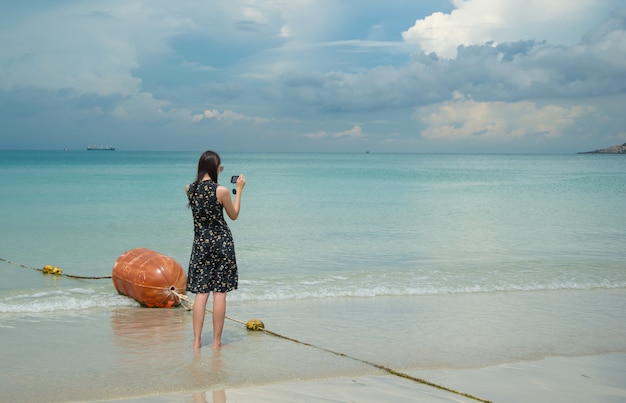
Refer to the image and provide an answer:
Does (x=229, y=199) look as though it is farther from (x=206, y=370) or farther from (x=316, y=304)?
(x=316, y=304)

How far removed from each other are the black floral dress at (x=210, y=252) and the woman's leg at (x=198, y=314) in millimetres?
93

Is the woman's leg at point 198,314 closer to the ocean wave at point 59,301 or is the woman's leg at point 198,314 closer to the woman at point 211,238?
the woman at point 211,238

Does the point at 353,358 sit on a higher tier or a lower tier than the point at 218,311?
lower

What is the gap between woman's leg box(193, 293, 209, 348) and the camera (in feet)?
20.2

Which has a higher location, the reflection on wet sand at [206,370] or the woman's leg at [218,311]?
the woman's leg at [218,311]

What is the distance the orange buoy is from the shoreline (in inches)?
125

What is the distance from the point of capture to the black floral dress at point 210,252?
19.6 feet

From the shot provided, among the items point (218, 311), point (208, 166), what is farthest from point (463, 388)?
point (208, 166)

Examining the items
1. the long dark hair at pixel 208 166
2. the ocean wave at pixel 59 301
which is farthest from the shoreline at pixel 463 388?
the ocean wave at pixel 59 301

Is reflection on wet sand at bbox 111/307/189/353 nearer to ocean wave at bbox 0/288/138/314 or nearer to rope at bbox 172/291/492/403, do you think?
rope at bbox 172/291/492/403

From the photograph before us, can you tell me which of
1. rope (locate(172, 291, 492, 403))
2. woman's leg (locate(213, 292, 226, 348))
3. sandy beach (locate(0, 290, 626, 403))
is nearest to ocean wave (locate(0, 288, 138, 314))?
sandy beach (locate(0, 290, 626, 403))

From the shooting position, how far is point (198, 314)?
245 inches

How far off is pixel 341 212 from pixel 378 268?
11.4 m

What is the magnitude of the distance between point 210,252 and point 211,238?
0.13 metres
